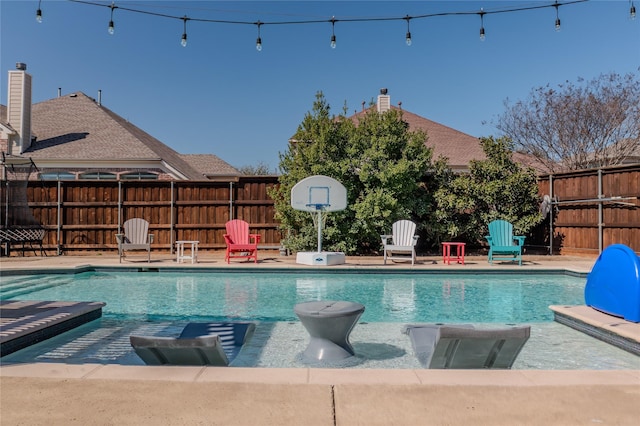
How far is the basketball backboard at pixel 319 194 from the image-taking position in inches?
399

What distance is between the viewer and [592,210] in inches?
420

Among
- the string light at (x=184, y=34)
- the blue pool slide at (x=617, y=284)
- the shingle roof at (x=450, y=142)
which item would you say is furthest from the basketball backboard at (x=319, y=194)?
the shingle roof at (x=450, y=142)

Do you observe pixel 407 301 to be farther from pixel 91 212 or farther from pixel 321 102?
pixel 91 212

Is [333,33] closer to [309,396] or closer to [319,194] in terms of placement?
[319,194]

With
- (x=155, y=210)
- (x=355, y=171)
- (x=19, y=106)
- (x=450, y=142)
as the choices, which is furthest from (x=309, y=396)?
(x=450, y=142)

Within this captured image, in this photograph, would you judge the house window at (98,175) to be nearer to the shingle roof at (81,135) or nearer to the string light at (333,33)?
the shingle roof at (81,135)

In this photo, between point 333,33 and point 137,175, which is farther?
point 137,175

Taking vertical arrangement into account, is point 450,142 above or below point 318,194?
above

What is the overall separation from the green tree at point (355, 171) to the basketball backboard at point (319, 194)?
0.73 metres

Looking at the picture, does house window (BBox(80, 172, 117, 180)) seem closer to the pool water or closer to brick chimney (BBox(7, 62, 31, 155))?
brick chimney (BBox(7, 62, 31, 155))

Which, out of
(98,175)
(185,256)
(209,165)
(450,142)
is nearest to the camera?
(185,256)

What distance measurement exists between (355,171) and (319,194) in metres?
1.55

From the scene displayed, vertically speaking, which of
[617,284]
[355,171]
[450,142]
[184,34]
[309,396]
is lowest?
[309,396]

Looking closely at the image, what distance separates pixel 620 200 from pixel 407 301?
257 inches
